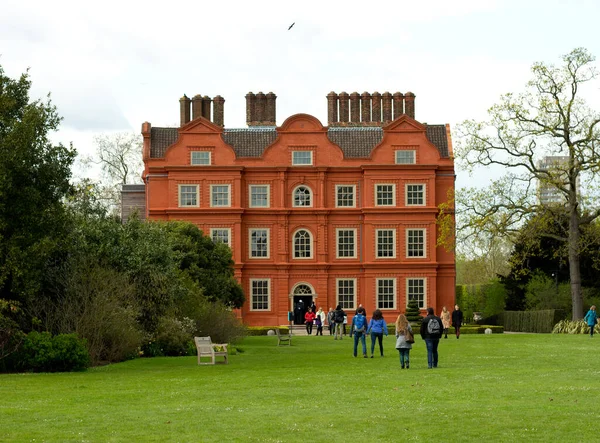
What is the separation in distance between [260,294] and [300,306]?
264cm

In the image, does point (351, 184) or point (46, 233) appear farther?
point (351, 184)

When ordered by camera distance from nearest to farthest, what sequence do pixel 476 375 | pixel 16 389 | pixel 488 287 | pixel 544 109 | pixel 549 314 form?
pixel 16 389 < pixel 476 375 < pixel 544 109 < pixel 549 314 < pixel 488 287

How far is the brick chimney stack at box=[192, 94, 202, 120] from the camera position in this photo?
71188 mm

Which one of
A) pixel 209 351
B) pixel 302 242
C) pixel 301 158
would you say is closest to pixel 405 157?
pixel 301 158

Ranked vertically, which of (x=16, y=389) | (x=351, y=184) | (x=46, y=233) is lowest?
(x=16, y=389)

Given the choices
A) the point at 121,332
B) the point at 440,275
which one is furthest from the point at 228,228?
the point at 121,332

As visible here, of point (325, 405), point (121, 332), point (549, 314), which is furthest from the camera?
point (549, 314)

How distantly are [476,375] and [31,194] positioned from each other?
1100cm

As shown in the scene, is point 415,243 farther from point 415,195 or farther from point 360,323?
point 360,323

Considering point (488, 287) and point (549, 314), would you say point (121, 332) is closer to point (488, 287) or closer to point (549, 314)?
point (549, 314)

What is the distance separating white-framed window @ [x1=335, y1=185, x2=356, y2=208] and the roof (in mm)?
1984

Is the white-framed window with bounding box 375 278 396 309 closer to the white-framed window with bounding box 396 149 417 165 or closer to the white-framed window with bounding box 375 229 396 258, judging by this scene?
the white-framed window with bounding box 375 229 396 258

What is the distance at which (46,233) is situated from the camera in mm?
26281

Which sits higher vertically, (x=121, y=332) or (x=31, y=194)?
(x=31, y=194)
